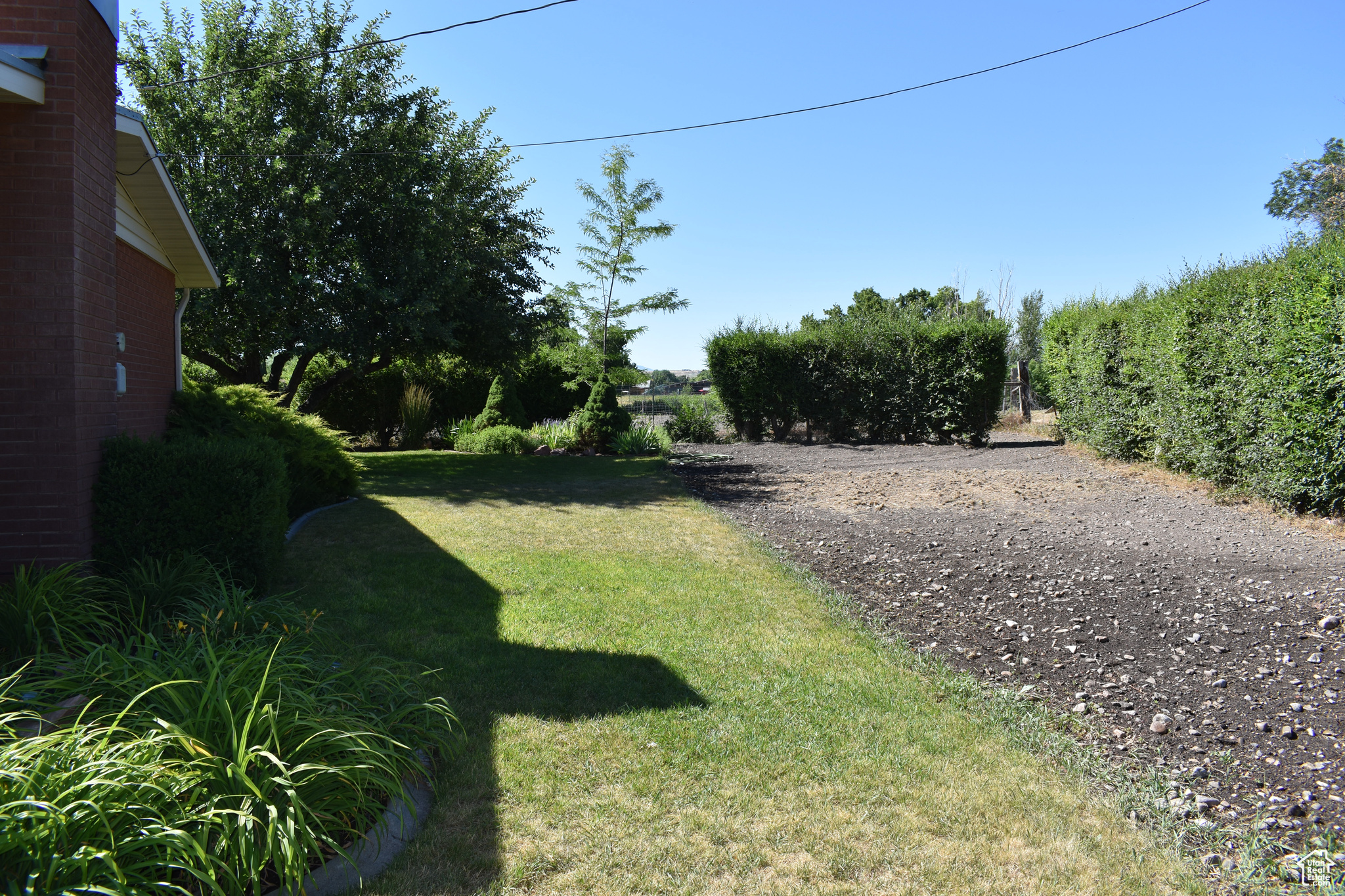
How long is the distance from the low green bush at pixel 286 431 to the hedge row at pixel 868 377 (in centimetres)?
1035

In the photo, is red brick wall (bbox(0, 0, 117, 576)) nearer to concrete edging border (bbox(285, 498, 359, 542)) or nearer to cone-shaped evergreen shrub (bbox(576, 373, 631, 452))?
concrete edging border (bbox(285, 498, 359, 542))

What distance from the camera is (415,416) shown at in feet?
59.4

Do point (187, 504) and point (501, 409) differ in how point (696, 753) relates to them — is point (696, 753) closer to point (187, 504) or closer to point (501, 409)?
point (187, 504)

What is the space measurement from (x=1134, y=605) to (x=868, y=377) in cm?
1267

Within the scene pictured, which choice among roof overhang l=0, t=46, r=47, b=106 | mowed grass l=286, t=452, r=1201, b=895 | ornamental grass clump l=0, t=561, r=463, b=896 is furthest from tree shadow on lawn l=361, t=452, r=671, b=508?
ornamental grass clump l=0, t=561, r=463, b=896

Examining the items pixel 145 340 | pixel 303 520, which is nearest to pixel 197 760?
pixel 145 340

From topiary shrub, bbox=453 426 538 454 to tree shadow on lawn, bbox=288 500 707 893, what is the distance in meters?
8.78

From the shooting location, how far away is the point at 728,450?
16.8 m

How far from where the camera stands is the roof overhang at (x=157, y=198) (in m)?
5.97

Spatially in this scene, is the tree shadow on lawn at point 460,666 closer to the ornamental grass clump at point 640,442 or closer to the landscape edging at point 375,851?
the landscape edging at point 375,851

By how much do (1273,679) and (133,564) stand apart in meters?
6.84

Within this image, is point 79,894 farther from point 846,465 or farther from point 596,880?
point 846,465

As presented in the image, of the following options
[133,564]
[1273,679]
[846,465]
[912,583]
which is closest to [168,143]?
[133,564]

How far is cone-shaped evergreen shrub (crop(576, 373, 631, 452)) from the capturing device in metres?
17.0
